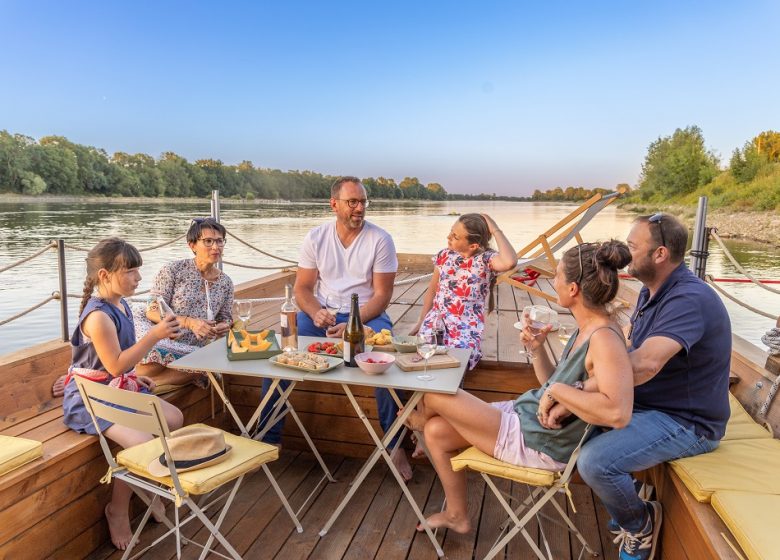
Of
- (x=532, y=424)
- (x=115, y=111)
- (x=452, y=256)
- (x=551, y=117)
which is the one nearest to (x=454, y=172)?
(x=551, y=117)

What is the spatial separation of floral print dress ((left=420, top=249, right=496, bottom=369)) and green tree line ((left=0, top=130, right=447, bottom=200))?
1107 cm

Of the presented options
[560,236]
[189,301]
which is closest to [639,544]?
[189,301]

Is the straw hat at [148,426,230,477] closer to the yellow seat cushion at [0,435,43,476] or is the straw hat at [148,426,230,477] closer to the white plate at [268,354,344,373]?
the white plate at [268,354,344,373]

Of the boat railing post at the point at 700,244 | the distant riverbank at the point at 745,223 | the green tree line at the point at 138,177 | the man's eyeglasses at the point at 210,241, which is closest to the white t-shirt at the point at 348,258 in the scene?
the man's eyeglasses at the point at 210,241

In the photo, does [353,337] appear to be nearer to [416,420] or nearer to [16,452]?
[416,420]

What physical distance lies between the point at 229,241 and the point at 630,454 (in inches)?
796

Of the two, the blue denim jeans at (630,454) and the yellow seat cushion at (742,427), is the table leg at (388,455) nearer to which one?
the blue denim jeans at (630,454)

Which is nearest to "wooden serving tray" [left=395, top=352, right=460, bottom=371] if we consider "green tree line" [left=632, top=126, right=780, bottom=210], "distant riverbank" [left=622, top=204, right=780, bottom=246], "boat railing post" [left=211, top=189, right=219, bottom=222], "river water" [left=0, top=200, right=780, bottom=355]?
"river water" [left=0, top=200, right=780, bottom=355]

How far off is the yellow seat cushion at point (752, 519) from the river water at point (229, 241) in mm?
1463

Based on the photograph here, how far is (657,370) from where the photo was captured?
1.58 m

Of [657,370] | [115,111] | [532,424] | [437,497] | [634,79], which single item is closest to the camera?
[657,370]

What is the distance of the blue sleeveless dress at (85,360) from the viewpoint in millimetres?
1985

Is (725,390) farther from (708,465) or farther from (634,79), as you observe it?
(634,79)

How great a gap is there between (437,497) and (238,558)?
3.20 feet
